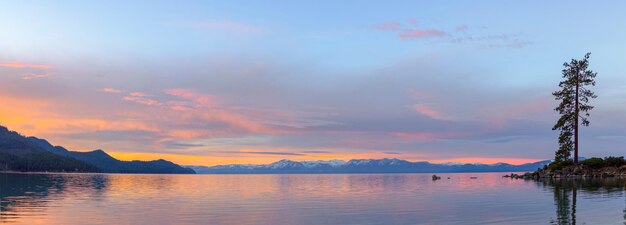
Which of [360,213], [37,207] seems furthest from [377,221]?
[37,207]

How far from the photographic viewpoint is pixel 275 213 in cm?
3956

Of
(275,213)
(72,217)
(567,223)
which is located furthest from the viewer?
(275,213)

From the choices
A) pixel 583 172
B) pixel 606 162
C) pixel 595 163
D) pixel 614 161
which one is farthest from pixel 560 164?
pixel 614 161

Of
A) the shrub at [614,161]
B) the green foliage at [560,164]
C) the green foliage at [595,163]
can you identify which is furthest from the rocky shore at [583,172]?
the shrub at [614,161]

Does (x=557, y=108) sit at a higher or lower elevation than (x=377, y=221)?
higher

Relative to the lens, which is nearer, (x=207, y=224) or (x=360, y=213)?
(x=207, y=224)

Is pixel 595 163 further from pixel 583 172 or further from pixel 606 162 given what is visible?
pixel 583 172

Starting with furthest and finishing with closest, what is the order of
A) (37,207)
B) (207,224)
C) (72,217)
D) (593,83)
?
(593,83), (37,207), (72,217), (207,224)

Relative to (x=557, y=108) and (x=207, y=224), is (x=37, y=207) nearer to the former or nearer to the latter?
(x=207, y=224)

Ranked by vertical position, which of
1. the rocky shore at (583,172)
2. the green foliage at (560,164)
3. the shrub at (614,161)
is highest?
the shrub at (614,161)

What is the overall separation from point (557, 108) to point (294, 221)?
93504 mm

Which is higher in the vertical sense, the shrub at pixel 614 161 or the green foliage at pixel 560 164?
the shrub at pixel 614 161

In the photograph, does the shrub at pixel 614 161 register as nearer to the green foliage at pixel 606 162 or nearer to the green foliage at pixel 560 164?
the green foliage at pixel 606 162

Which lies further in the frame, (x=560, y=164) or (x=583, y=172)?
(x=560, y=164)
